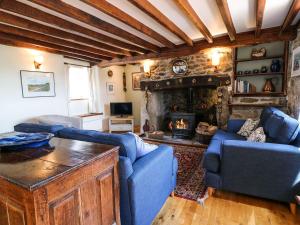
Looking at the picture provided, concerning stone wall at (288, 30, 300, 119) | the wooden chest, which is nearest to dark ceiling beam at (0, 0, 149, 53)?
the wooden chest

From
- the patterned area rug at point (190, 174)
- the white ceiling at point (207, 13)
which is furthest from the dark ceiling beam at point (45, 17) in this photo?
the patterned area rug at point (190, 174)

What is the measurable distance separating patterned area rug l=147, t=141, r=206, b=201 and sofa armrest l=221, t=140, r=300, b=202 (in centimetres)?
43

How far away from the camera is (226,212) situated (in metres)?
2.02

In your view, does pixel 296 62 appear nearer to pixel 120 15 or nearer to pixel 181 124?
pixel 181 124

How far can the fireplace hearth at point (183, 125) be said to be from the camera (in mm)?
4707

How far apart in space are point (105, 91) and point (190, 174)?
14.1ft

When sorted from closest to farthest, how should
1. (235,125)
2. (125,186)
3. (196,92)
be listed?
1. (125,186)
2. (235,125)
3. (196,92)

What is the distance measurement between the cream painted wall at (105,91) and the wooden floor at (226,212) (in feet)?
14.4

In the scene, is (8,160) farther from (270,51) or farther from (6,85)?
(270,51)

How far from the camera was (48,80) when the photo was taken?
173 inches

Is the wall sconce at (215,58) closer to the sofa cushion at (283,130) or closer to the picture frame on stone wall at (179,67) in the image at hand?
the picture frame on stone wall at (179,67)

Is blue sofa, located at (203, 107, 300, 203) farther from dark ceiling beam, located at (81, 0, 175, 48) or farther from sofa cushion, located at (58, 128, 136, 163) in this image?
dark ceiling beam, located at (81, 0, 175, 48)

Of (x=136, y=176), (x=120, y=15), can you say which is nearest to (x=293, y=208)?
(x=136, y=176)

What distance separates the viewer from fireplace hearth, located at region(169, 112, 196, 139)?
4.71 metres
